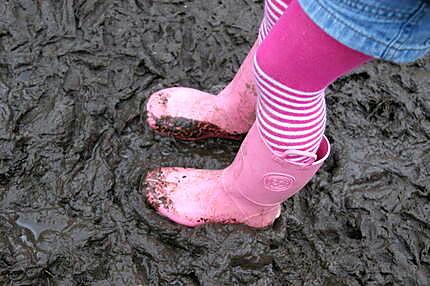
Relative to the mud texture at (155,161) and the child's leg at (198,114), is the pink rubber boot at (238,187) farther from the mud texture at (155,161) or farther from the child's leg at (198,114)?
the child's leg at (198,114)

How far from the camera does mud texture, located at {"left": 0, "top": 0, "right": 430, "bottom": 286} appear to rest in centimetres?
142

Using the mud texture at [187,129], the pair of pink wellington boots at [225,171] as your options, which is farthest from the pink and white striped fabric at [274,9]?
the mud texture at [187,129]

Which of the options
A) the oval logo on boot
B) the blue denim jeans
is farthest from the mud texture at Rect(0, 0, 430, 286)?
the blue denim jeans

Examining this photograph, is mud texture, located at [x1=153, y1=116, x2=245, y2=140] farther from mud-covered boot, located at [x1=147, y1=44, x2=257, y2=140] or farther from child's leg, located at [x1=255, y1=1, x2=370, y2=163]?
child's leg, located at [x1=255, y1=1, x2=370, y2=163]

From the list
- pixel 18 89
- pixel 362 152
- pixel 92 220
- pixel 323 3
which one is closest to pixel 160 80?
pixel 18 89

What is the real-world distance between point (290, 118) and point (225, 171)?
0.37 metres

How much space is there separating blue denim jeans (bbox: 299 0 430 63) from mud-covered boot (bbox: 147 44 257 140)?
73cm

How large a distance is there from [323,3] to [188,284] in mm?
881

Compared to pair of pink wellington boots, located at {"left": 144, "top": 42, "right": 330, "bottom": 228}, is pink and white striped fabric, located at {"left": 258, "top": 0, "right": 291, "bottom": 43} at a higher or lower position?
higher

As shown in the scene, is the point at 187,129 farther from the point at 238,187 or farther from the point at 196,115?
the point at 238,187

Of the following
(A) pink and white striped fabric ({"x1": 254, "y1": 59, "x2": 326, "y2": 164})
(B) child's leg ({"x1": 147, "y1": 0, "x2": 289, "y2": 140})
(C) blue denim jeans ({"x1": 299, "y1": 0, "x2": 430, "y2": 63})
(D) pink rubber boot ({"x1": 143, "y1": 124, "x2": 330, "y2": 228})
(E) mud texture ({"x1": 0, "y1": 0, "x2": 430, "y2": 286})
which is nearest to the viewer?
(C) blue denim jeans ({"x1": 299, "y1": 0, "x2": 430, "y2": 63})

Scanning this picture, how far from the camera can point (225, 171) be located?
1.38m

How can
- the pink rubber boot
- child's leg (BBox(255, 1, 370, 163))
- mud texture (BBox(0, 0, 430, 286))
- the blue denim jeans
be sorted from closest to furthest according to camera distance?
the blue denim jeans → child's leg (BBox(255, 1, 370, 163)) → the pink rubber boot → mud texture (BBox(0, 0, 430, 286))

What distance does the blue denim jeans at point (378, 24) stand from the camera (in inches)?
29.3
